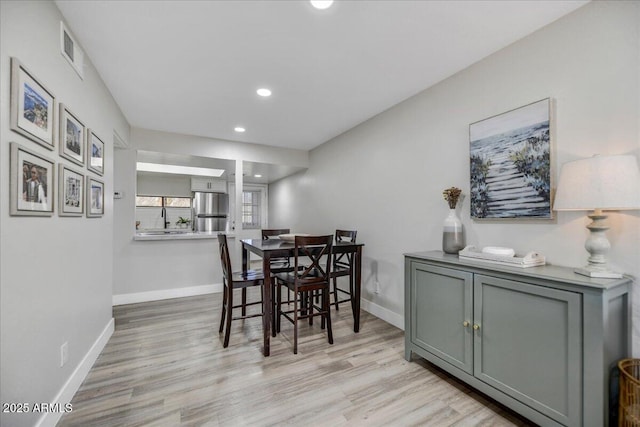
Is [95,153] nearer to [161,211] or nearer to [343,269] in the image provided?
[343,269]

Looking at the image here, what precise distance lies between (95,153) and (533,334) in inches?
132

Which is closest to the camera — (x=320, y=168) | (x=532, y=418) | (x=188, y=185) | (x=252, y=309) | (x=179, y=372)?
(x=532, y=418)

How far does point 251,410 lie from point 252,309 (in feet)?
6.08

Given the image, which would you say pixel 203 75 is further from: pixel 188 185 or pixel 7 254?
pixel 188 185

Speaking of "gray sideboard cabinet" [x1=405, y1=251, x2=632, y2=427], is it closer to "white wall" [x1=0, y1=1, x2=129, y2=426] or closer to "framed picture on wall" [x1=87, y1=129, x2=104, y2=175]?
"white wall" [x1=0, y1=1, x2=129, y2=426]

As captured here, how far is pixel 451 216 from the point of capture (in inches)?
89.7

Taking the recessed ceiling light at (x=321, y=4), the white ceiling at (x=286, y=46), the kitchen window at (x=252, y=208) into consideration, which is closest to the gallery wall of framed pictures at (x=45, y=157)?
the white ceiling at (x=286, y=46)

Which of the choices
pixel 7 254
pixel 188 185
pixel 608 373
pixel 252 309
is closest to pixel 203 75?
pixel 7 254

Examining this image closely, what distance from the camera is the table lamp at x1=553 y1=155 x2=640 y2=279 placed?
1.31 metres

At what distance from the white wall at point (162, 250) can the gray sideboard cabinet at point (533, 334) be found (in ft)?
11.1

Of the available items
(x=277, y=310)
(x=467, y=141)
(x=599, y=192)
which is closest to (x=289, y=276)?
(x=277, y=310)

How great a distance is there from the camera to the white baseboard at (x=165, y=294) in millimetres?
3760

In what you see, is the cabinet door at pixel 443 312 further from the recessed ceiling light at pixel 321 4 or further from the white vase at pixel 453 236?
the recessed ceiling light at pixel 321 4

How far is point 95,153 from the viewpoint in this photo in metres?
2.28
